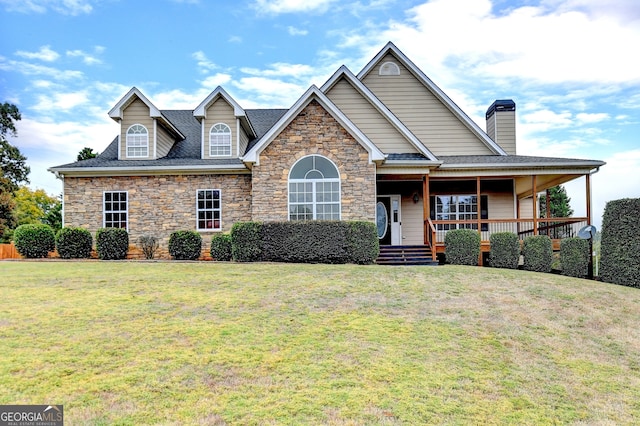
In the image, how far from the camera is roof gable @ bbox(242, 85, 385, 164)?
15312 mm

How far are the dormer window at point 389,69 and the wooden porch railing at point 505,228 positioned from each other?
6.79 metres

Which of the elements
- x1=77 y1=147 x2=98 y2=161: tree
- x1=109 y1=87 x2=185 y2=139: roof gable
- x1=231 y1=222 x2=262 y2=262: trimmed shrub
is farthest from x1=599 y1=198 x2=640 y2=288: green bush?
x1=77 y1=147 x2=98 y2=161: tree

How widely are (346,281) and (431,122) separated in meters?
10.8

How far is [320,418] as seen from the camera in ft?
16.1

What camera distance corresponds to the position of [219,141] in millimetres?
18656

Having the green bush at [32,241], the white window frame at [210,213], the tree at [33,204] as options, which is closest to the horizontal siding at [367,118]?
the white window frame at [210,213]

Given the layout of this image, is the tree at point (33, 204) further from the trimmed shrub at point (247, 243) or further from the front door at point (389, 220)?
the front door at point (389, 220)

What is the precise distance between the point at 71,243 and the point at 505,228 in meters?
16.4

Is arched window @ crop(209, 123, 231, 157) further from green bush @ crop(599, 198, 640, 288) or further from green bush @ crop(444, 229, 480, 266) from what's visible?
green bush @ crop(599, 198, 640, 288)

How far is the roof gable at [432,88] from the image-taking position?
1914 cm

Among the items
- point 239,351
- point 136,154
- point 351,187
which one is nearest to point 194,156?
point 136,154

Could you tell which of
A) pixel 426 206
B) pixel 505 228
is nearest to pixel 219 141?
pixel 426 206

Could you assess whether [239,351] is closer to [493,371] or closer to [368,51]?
[493,371]

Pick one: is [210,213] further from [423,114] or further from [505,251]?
[505,251]
